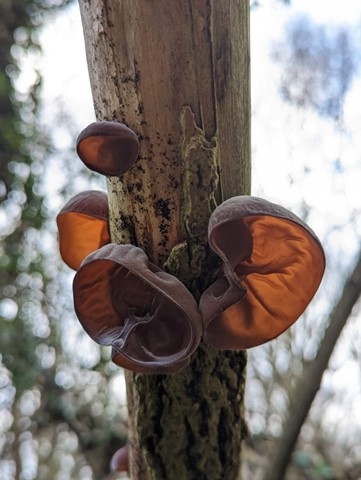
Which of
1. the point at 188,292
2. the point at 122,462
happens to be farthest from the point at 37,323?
the point at 188,292

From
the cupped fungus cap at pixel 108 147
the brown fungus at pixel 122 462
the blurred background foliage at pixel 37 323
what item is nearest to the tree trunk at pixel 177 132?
the cupped fungus cap at pixel 108 147

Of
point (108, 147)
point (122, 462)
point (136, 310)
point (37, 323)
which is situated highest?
point (108, 147)

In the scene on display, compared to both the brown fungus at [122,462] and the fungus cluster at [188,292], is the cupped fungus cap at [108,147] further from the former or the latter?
the brown fungus at [122,462]

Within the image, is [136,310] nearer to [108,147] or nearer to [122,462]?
[108,147]

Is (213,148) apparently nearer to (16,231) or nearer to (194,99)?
(194,99)

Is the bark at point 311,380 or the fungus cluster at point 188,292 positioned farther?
the bark at point 311,380

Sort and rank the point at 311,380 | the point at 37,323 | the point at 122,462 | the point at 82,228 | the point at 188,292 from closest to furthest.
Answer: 1. the point at 188,292
2. the point at 82,228
3. the point at 122,462
4. the point at 311,380
5. the point at 37,323
